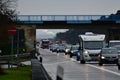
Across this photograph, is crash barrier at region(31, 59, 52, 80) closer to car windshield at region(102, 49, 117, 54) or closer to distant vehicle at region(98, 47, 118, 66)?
distant vehicle at region(98, 47, 118, 66)

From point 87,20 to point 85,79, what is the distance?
77156 millimetres

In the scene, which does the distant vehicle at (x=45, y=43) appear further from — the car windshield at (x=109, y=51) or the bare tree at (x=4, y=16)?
the bare tree at (x=4, y=16)

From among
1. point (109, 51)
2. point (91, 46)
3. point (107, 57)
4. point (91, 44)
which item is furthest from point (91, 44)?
point (107, 57)

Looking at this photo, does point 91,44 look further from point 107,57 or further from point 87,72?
point 87,72

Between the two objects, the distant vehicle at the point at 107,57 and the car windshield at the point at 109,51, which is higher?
the car windshield at the point at 109,51

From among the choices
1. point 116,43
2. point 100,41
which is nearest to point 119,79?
point 100,41

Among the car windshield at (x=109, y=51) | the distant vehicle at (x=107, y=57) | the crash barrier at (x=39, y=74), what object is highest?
the crash barrier at (x=39, y=74)

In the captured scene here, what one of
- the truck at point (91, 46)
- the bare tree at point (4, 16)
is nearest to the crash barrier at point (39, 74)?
the bare tree at point (4, 16)

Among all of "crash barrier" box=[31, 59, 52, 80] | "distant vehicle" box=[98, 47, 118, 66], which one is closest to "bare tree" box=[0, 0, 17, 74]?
"crash barrier" box=[31, 59, 52, 80]

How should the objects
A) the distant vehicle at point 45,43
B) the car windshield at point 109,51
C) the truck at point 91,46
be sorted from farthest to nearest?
the distant vehicle at point 45,43 < the truck at point 91,46 < the car windshield at point 109,51

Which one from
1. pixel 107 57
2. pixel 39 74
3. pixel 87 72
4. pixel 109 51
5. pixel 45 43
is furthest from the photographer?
pixel 45 43

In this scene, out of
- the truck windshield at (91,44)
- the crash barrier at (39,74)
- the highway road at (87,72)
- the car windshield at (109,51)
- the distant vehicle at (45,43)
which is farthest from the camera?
the distant vehicle at (45,43)

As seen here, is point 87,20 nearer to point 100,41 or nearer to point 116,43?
point 116,43

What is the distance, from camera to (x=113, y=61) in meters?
51.8
